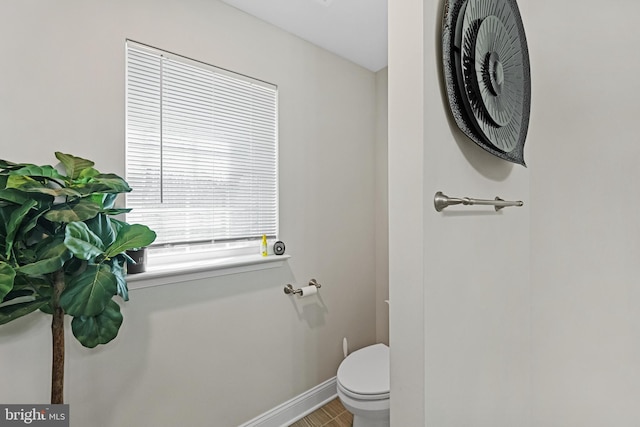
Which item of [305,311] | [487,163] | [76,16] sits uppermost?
[76,16]

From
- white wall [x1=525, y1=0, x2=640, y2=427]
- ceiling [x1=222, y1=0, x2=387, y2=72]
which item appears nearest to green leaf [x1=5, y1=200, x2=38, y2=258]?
ceiling [x1=222, y1=0, x2=387, y2=72]

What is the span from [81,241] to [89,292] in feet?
0.54

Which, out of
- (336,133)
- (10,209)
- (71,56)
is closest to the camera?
(10,209)

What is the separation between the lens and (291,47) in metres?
1.89

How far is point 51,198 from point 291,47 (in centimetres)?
154

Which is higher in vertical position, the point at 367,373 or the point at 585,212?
the point at 585,212

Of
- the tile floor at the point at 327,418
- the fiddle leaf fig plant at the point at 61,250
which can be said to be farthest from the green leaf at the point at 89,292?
the tile floor at the point at 327,418

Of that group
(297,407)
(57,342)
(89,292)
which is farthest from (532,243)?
(57,342)

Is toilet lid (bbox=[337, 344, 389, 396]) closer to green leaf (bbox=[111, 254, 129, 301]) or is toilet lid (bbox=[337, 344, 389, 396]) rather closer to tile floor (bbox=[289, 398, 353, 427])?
tile floor (bbox=[289, 398, 353, 427])

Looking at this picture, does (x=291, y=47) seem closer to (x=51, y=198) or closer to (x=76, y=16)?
(x=76, y=16)

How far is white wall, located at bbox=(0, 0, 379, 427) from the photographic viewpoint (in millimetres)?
1118

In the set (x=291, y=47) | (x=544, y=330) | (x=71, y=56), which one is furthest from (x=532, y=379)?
(x=71, y=56)

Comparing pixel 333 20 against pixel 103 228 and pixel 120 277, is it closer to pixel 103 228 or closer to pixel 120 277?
pixel 103 228

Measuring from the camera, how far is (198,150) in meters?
1.57
